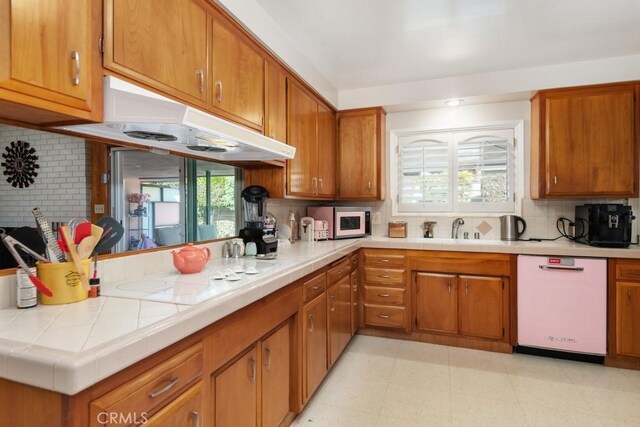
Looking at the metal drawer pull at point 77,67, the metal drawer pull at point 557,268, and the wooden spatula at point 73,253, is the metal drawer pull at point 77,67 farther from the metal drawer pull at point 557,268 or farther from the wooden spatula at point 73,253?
the metal drawer pull at point 557,268

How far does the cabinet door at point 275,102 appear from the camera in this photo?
2.34 metres

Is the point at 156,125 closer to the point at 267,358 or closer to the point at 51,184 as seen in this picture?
the point at 51,184

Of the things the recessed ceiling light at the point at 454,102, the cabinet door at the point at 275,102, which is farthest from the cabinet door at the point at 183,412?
the recessed ceiling light at the point at 454,102

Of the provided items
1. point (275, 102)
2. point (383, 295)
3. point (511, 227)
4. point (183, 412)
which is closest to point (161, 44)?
point (275, 102)

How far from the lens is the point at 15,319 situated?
999mm

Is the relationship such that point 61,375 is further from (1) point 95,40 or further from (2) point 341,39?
(2) point 341,39

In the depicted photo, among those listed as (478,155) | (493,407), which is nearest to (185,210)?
(493,407)

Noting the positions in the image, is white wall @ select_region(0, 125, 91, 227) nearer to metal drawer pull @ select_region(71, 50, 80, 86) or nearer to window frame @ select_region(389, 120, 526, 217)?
metal drawer pull @ select_region(71, 50, 80, 86)

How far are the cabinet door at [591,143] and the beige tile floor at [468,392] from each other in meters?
1.47

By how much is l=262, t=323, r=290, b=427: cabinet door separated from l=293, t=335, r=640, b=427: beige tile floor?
12.8 inches

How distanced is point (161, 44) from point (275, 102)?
3.45ft

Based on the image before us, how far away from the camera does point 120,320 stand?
0.99 metres

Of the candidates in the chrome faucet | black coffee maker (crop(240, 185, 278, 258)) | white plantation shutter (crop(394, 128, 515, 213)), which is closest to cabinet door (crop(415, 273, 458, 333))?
the chrome faucet

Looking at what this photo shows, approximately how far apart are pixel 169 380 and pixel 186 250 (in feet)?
2.59
